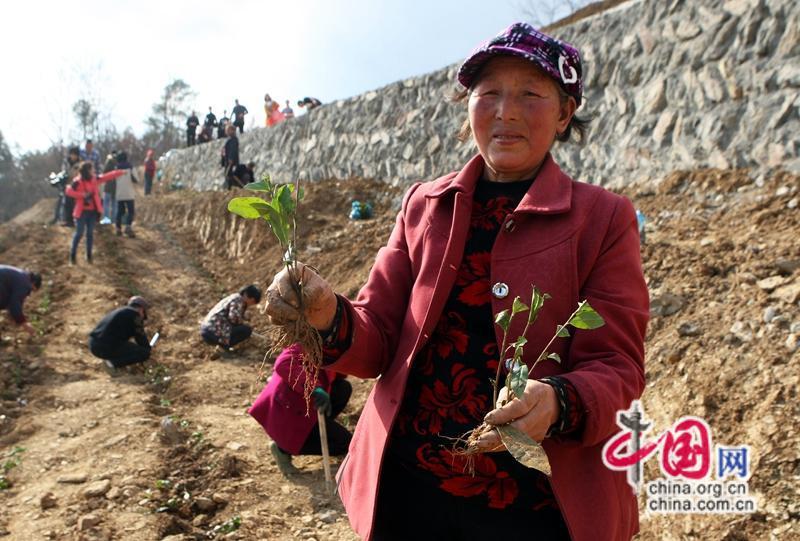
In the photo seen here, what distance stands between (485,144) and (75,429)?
4726mm

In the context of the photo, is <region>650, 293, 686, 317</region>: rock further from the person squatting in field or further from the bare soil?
the person squatting in field

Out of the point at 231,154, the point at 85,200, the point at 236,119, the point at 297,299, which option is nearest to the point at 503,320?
the point at 297,299

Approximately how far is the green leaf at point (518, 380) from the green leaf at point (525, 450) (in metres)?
0.07

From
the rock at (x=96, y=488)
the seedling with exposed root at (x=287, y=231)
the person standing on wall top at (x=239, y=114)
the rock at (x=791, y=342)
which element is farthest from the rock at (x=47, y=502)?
the person standing on wall top at (x=239, y=114)

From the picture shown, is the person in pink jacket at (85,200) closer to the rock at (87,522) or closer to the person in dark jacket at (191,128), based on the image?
the rock at (87,522)

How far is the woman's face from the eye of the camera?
1.44 metres

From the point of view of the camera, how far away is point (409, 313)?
150cm

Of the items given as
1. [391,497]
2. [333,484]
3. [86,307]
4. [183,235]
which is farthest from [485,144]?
[183,235]

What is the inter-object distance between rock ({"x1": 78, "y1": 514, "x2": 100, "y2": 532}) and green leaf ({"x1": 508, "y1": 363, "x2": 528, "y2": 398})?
3144mm

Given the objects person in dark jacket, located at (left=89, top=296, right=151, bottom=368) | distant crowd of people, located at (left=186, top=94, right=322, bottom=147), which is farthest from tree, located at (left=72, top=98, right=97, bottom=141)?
person in dark jacket, located at (left=89, top=296, right=151, bottom=368)

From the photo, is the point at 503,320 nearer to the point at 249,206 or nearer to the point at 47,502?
the point at 249,206

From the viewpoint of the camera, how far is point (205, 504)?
372cm

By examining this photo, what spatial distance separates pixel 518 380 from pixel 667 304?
3579 millimetres

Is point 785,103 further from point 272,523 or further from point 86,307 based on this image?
point 86,307
